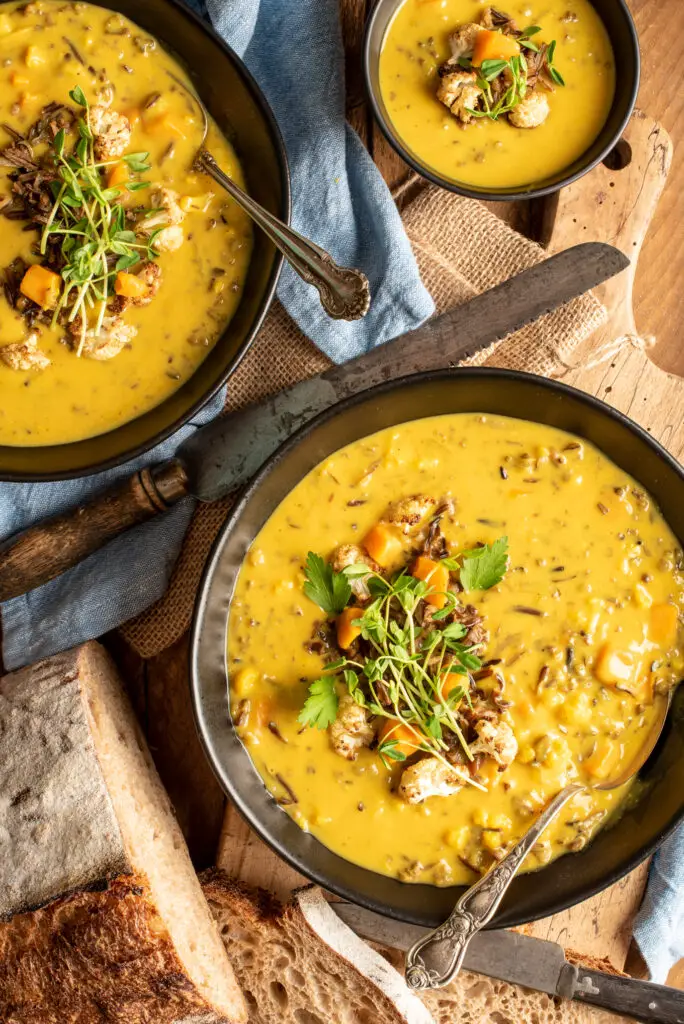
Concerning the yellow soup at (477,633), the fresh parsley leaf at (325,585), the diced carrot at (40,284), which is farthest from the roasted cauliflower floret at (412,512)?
the diced carrot at (40,284)

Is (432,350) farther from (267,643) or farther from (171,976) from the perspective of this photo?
(171,976)

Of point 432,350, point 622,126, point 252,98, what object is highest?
point 252,98

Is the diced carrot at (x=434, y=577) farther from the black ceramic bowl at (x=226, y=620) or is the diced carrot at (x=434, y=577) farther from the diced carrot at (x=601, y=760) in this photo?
the diced carrot at (x=601, y=760)

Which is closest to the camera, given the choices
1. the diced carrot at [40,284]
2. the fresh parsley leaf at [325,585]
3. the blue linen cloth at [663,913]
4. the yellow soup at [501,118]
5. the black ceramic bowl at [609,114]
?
the fresh parsley leaf at [325,585]

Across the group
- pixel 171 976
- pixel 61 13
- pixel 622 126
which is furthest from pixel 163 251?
pixel 171 976

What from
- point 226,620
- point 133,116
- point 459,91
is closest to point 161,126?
point 133,116
